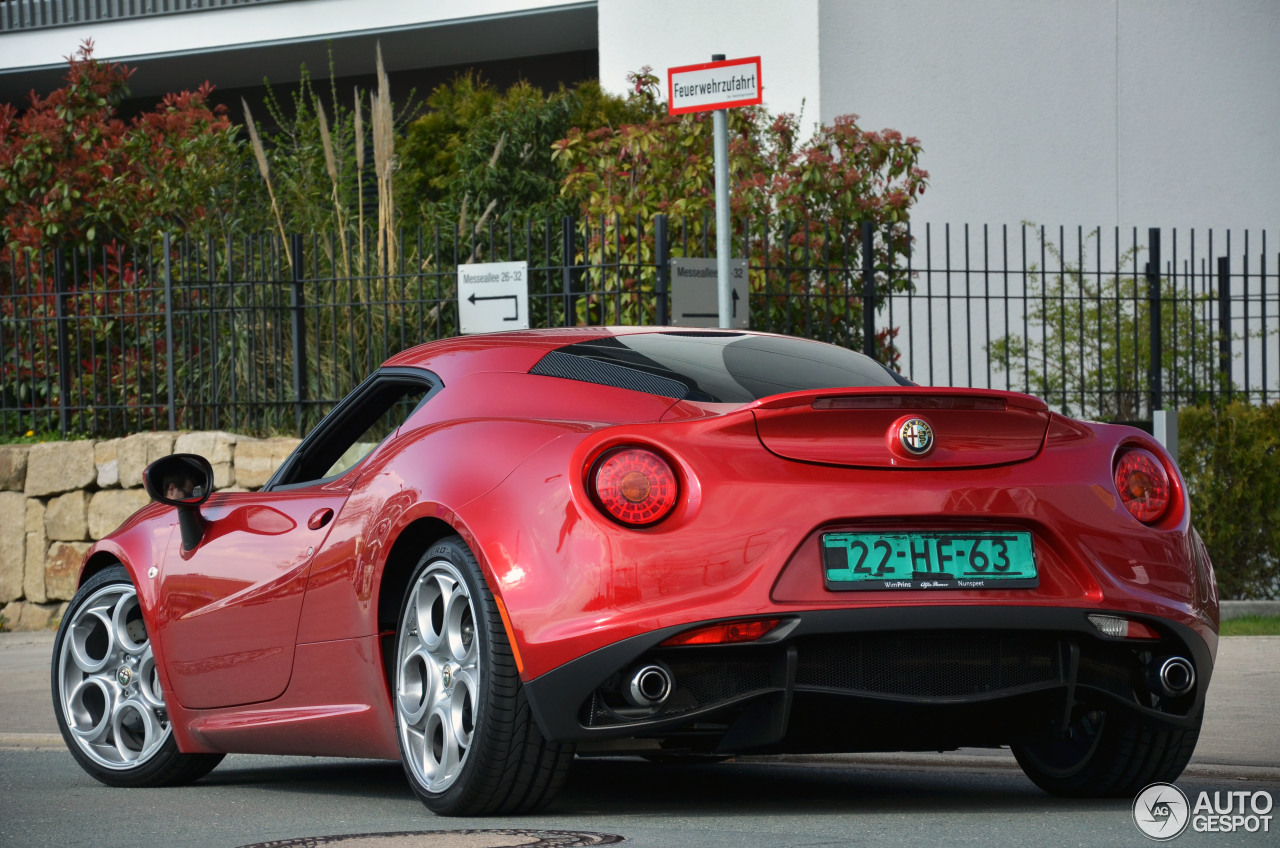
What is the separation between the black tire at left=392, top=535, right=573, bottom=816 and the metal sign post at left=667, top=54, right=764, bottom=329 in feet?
14.9

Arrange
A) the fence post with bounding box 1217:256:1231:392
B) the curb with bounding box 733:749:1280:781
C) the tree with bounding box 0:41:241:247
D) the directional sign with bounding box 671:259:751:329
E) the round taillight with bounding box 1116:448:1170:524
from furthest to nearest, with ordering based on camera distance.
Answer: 1. the tree with bounding box 0:41:241:247
2. the fence post with bounding box 1217:256:1231:392
3. the directional sign with bounding box 671:259:751:329
4. the curb with bounding box 733:749:1280:781
5. the round taillight with bounding box 1116:448:1170:524

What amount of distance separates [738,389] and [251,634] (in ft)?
5.63

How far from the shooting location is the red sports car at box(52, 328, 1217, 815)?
4.12m

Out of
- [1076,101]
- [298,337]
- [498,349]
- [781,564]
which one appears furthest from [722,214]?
[1076,101]

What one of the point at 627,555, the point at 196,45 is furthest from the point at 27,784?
the point at 196,45

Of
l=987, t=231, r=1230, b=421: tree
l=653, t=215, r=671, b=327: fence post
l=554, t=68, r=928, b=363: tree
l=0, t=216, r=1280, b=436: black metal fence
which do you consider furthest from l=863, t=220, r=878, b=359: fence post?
l=653, t=215, r=671, b=327: fence post

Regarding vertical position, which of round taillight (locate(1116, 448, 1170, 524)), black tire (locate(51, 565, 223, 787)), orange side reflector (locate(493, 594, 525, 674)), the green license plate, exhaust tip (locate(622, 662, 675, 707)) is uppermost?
round taillight (locate(1116, 448, 1170, 524))

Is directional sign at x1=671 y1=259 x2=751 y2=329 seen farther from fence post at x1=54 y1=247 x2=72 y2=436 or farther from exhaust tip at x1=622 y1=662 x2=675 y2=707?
exhaust tip at x1=622 y1=662 x2=675 y2=707

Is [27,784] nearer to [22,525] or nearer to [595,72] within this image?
[22,525]

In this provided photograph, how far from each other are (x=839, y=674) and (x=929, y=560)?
0.34 meters

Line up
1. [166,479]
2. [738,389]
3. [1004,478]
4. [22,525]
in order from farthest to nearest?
[22,525] < [166,479] < [738,389] < [1004,478]

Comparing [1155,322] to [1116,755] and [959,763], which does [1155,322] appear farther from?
[1116,755]

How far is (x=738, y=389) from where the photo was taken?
4.66 meters

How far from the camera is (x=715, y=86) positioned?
29.3ft
